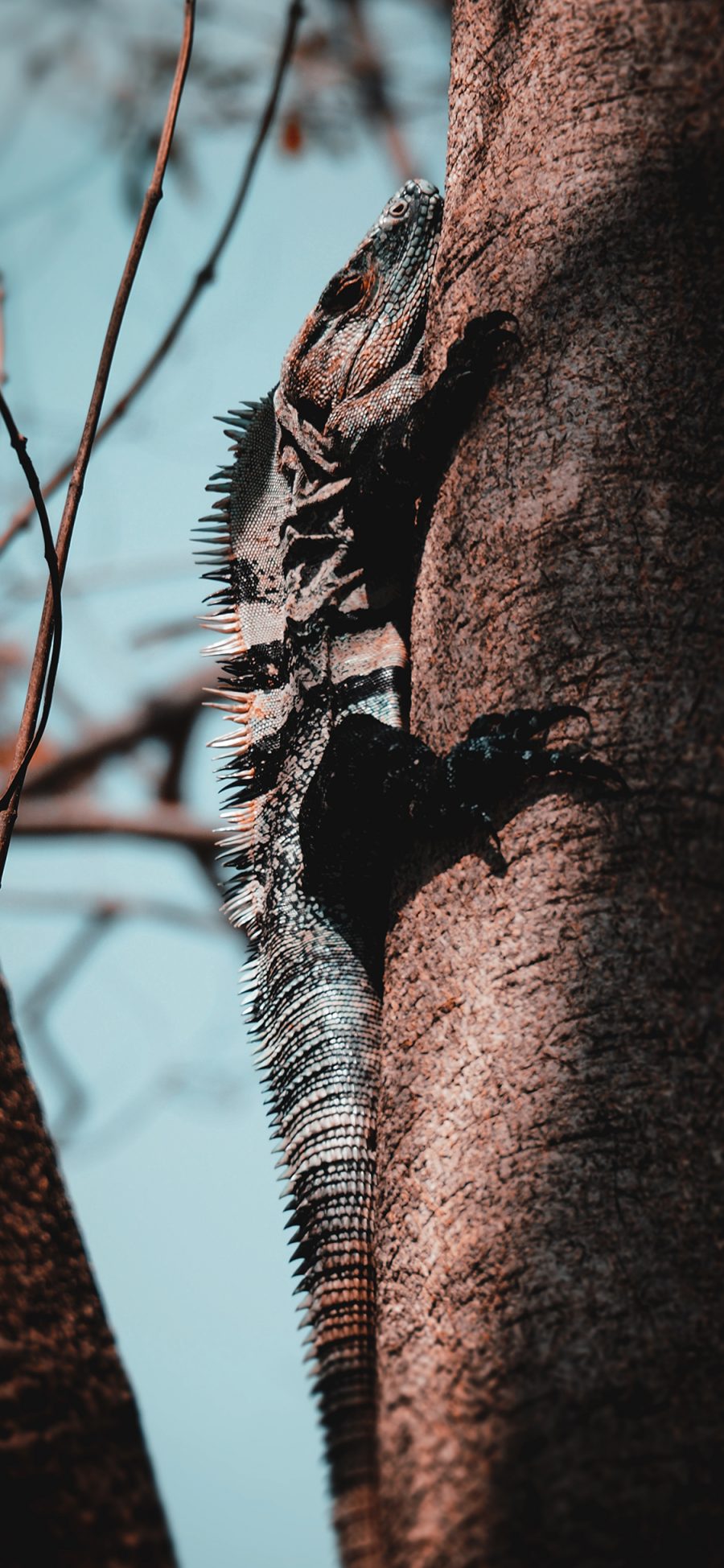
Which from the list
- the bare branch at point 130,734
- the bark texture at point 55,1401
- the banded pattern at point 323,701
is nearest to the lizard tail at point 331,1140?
the banded pattern at point 323,701

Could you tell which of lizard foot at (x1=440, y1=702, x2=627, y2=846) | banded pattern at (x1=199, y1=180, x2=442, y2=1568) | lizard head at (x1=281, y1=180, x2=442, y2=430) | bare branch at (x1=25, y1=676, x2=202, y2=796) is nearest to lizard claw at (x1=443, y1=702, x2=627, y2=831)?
lizard foot at (x1=440, y1=702, x2=627, y2=846)

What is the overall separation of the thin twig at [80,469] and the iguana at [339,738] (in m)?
0.58

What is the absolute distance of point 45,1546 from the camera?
119 centimetres

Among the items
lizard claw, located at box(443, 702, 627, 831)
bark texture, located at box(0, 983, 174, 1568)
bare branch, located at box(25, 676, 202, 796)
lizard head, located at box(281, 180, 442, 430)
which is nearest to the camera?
bark texture, located at box(0, 983, 174, 1568)

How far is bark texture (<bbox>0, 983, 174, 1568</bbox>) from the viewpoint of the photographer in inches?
47.6

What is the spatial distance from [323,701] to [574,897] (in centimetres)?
163

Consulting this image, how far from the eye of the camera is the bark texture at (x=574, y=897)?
141cm

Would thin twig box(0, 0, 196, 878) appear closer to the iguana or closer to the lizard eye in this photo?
the iguana

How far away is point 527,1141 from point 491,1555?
0.46m

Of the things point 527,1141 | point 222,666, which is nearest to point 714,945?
point 527,1141

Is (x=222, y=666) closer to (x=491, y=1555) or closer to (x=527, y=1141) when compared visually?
(x=527, y=1141)

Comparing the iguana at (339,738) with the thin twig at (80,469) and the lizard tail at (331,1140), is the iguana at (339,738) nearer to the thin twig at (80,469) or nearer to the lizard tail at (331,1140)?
the lizard tail at (331,1140)

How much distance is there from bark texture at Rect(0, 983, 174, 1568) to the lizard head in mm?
2892

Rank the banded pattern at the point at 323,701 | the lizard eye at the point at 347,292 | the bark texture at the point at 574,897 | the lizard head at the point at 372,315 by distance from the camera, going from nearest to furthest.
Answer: the bark texture at the point at 574,897, the banded pattern at the point at 323,701, the lizard head at the point at 372,315, the lizard eye at the point at 347,292
